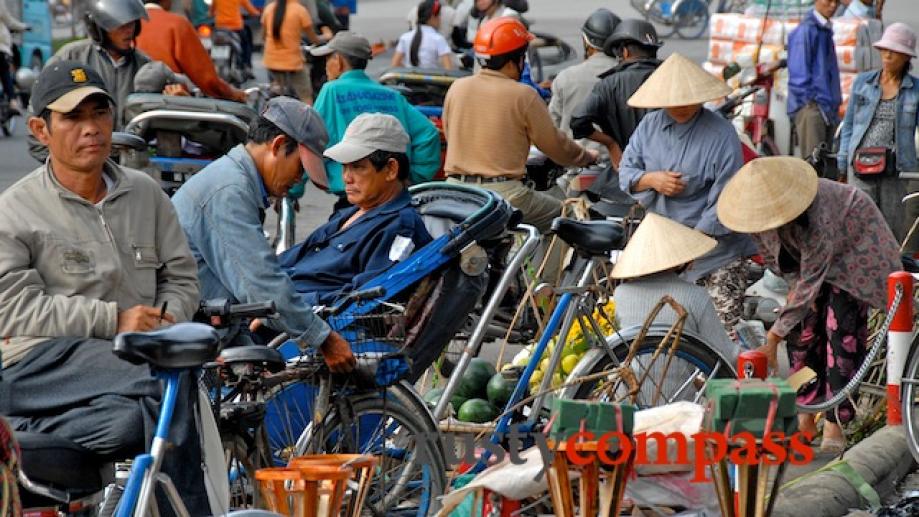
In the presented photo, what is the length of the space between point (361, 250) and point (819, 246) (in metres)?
2.05

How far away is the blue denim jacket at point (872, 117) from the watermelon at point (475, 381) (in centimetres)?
489

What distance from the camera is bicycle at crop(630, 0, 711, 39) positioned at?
27.2 m

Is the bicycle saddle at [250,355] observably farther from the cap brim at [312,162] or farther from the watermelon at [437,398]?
the watermelon at [437,398]

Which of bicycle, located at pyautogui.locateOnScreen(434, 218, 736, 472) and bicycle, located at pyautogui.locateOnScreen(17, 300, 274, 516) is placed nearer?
bicycle, located at pyautogui.locateOnScreen(17, 300, 274, 516)

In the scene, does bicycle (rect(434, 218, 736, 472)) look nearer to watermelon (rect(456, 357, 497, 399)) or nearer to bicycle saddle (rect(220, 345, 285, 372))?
watermelon (rect(456, 357, 497, 399))

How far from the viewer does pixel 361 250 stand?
→ 6.71 metres

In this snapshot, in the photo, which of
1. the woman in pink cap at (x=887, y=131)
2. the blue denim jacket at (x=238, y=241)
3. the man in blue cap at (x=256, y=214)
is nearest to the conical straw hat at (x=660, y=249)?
the man in blue cap at (x=256, y=214)

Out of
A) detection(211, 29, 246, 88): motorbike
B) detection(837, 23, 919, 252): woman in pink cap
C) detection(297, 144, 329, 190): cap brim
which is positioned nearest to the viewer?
detection(297, 144, 329, 190): cap brim

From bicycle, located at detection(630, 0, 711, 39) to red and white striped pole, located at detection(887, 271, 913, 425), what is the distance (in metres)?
20.1

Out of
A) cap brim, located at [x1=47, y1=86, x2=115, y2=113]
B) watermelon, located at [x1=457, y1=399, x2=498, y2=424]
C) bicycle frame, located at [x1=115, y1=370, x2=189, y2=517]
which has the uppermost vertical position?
cap brim, located at [x1=47, y1=86, x2=115, y2=113]

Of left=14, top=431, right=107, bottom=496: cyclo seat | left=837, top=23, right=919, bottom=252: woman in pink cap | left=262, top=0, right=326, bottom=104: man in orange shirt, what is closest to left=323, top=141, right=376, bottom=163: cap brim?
left=14, top=431, right=107, bottom=496: cyclo seat

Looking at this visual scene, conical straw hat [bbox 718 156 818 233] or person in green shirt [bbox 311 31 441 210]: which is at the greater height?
conical straw hat [bbox 718 156 818 233]

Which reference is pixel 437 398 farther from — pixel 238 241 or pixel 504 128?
pixel 504 128

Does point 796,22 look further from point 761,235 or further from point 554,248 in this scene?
point 761,235
